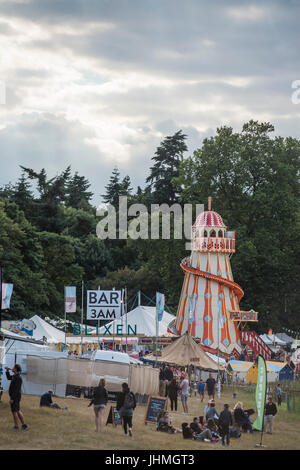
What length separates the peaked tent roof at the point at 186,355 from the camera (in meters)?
38.8

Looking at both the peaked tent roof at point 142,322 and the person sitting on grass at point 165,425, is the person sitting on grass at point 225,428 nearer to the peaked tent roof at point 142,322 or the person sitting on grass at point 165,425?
the person sitting on grass at point 165,425

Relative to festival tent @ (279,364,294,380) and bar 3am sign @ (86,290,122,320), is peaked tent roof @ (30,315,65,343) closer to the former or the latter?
bar 3am sign @ (86,290,122,320)

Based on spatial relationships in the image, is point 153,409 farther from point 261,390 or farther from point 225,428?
point 261,390

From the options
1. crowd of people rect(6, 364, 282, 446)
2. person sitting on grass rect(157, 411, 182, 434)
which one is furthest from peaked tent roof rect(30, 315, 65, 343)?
person sitting on grass rect(157, 411, 182, 434)

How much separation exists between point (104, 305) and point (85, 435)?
52.2 ft

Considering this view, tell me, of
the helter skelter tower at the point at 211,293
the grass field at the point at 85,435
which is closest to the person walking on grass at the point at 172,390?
the grass field at the point at 85,435

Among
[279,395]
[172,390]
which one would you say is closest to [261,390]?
[172,390]

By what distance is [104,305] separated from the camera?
36.9 metres

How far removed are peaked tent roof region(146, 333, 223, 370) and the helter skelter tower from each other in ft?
50.0

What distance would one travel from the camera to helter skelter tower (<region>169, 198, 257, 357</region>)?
184ft

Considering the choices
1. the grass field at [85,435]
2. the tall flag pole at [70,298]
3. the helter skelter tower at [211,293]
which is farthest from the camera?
the helter skelter tower at [211,293]

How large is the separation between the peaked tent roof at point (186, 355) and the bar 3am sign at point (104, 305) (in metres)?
3.79

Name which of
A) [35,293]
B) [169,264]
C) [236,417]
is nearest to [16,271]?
[35,293]
